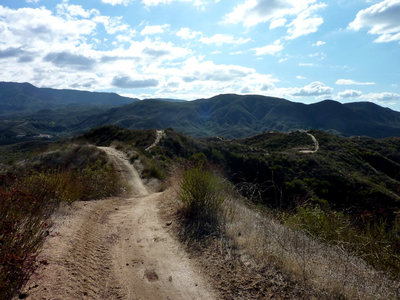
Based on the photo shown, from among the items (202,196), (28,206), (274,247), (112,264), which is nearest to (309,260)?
(274,247)

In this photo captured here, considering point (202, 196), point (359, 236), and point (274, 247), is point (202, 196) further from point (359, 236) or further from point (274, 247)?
point (359, 236)

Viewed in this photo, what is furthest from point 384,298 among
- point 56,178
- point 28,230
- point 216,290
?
point 56,178

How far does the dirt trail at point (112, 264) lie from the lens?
130 inches

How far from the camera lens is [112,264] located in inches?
162

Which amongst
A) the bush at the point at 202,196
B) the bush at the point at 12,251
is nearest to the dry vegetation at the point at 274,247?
the bush at the point at 202,196

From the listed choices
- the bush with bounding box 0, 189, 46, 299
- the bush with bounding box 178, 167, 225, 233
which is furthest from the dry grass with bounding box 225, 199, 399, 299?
the bush with bounding box 0, 189, 46, 299

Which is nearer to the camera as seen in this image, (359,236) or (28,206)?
(359,236)

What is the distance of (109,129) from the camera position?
145 ft

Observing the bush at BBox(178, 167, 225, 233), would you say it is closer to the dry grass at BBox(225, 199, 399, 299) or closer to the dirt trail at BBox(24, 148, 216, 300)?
the dry grass at BBox(225, 199, 399, 299)

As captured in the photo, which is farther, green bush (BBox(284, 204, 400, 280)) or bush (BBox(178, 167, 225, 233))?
bush (BBox(178, 167, 225, 233))

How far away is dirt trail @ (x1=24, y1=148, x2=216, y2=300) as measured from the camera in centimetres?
331

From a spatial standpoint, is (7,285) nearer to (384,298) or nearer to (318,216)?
(384,298)

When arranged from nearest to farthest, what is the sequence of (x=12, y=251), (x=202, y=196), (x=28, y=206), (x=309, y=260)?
(x=12, y=251), (x=309, y=260), (x=28, y=206), (x=202, y=196)

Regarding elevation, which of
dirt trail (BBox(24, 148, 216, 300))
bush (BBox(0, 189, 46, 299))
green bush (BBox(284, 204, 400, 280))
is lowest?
dirt trail (BBox(24, 148, 216, 300))
